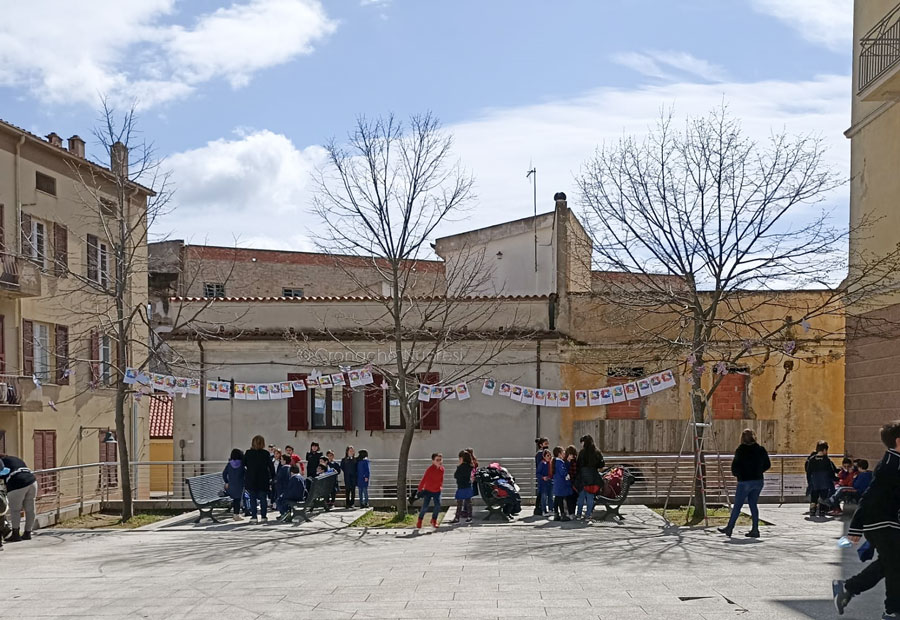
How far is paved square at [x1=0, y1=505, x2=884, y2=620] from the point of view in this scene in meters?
9.37

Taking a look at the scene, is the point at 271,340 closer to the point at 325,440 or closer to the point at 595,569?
the point at 325,440

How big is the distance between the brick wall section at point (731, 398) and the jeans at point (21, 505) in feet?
56.9

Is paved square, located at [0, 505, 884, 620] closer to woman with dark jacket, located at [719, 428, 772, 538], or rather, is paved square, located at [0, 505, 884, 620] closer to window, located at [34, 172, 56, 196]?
woman with dark jacket, located at [719, 428, 772, 538]

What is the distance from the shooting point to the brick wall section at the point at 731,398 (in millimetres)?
27203

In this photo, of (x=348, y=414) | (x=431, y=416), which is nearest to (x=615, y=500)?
(x=431, y=416)

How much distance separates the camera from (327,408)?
26969 millimetres

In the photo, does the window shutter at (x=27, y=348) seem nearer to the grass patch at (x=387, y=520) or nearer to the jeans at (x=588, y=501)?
the grass patch at (x=387, y=520)

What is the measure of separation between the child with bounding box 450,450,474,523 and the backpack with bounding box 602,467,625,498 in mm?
2251

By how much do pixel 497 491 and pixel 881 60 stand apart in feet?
32.8

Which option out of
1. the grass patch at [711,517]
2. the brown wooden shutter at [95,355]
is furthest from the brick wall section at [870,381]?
the brown wooden shutter at [95,355]

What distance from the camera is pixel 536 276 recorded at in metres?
32.2

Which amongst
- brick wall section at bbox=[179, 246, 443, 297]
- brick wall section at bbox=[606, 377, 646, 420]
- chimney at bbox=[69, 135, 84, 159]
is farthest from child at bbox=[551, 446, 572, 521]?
brick wall section at bbox=[179, 246, 443, 297]

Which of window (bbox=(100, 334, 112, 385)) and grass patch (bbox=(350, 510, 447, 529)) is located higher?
window (bbox=(100, 334, 112, 385))

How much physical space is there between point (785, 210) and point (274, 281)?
3126 centimetres
